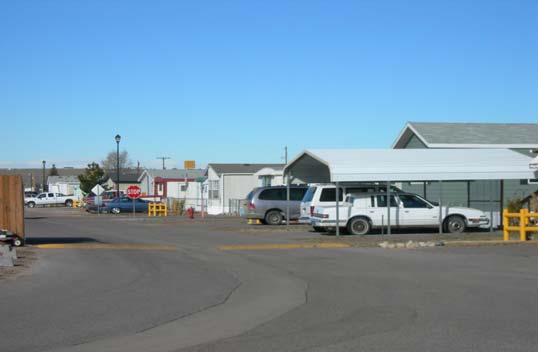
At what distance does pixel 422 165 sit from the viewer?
26.1 meters

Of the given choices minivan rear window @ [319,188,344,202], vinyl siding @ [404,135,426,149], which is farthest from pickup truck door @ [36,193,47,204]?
minivan rear window @ [319,188,344,202]

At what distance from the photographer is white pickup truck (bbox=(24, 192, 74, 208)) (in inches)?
2869

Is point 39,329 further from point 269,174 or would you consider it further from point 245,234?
point 269,174

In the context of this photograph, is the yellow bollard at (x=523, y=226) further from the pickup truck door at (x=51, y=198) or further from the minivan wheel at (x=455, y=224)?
the pickup truck door at (x=51, y=198)

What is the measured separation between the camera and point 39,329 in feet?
29.5

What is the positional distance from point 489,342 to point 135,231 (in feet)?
77.1

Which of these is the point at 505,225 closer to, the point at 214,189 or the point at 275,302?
the point at 275,302

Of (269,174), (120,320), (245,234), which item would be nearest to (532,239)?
(245,234)

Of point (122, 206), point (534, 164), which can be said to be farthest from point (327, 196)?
point (122, 206)

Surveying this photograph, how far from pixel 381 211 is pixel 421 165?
7.22 ft

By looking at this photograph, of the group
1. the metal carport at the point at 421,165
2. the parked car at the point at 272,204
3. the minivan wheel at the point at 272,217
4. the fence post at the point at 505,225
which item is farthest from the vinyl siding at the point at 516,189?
the fence post at the point at 505,225

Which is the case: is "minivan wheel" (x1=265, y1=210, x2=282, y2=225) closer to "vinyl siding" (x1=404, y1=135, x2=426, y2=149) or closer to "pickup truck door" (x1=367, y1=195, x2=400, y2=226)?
"vinyl siding" (x1=404, y1=135, x2=426, y2=149)

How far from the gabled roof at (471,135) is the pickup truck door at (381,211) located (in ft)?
32.0

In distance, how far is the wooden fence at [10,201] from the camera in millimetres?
20047
